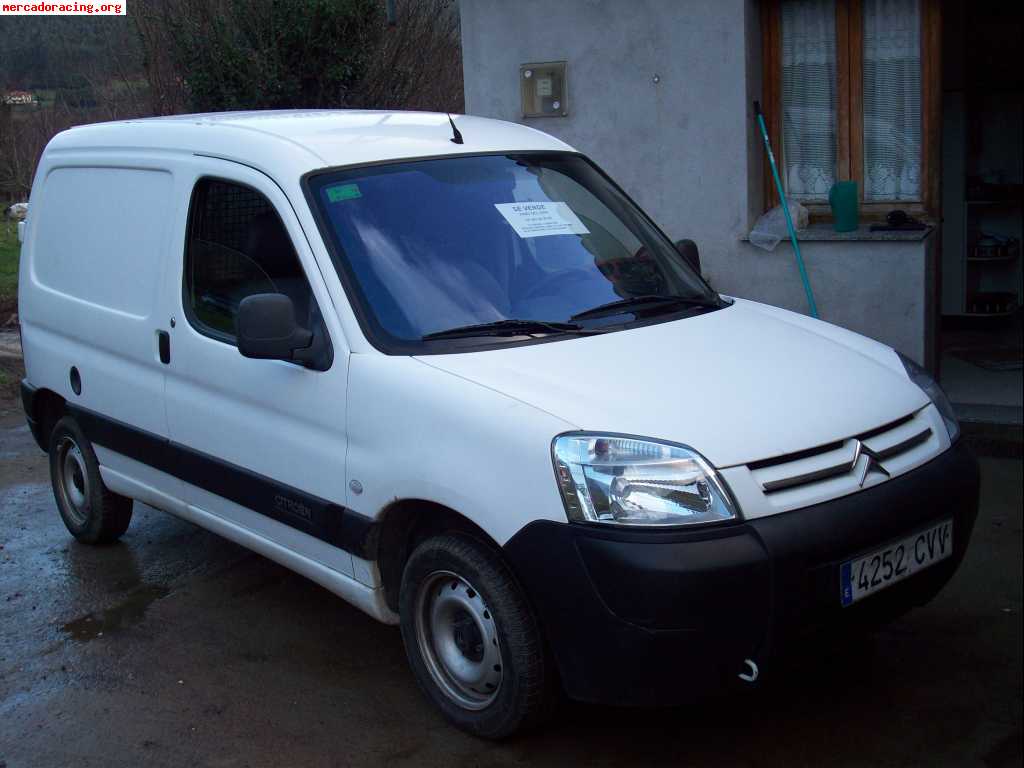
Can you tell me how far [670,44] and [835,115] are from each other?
3.92 feet

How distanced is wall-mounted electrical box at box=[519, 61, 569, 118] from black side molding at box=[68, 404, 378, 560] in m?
4.29

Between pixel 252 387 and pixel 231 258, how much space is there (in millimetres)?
570

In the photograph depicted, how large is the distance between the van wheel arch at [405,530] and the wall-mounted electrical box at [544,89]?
514 cm

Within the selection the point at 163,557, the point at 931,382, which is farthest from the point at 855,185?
the point at 163,557

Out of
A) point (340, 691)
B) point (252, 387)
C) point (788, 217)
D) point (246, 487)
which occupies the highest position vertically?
point (788, 217)

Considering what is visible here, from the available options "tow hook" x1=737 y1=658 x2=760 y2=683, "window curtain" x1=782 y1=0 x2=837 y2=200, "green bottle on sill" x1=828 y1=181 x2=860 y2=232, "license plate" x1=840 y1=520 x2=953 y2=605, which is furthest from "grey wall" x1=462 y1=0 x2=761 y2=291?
"tow hook" x1=737 y1=658 x2=760 y2=683

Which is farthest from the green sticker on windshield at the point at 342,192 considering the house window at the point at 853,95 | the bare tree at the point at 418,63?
the bare tree at the point at 418,63

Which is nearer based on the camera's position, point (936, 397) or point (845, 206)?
point (936, 397)

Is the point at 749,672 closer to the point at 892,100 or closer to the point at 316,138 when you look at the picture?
the point at 316,138

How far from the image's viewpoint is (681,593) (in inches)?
121

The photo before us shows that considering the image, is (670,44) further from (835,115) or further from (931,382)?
(931,382)

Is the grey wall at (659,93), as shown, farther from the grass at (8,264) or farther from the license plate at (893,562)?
the license plate at (893,562)

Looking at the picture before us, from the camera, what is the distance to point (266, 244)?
14.0 ft

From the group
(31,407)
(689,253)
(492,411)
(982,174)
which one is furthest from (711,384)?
(982,174)
